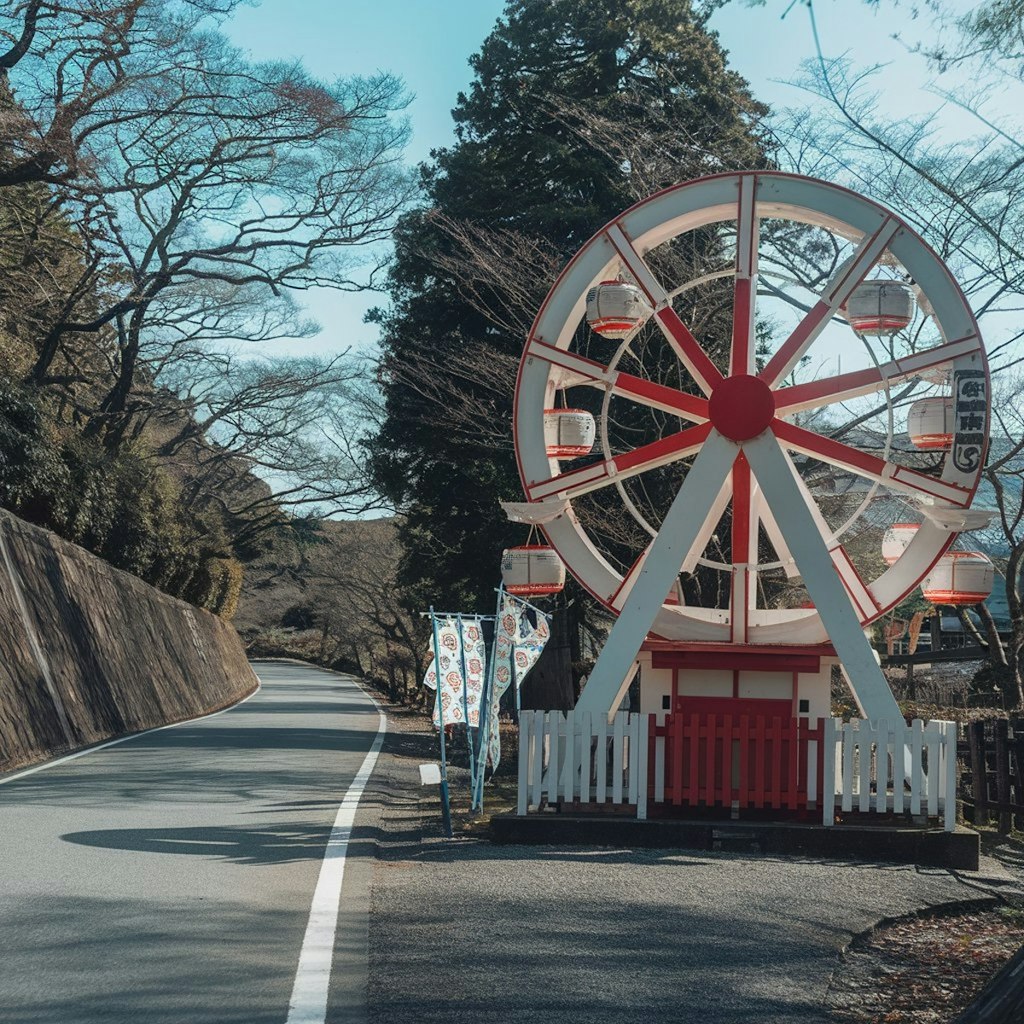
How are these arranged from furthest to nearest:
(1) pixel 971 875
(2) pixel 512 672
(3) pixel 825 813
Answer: (2) pixel 512 672 < (3) pixel 825 813 < (1) pixel 971 875

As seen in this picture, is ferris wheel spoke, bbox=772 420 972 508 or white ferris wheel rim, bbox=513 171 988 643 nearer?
ferris wheel spoke, bbox=772 420 972 508

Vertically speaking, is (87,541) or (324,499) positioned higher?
(324,499)

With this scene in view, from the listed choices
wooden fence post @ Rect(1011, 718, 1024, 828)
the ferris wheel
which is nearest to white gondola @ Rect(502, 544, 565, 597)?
the ferris wheel

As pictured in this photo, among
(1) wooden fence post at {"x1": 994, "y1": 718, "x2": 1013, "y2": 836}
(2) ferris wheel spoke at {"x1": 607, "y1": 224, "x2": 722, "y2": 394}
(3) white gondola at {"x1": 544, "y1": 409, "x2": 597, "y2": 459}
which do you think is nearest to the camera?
(1) wooden fence post at {"x1": 994, "y1": 718, "x2": 1013, "y2": 836}

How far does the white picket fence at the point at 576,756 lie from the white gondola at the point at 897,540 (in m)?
4.07

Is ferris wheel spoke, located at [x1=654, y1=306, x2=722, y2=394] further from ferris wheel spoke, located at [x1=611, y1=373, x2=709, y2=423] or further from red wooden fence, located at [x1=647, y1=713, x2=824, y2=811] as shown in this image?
red wooden fence, located at [x1=647, y1=713, x2=824, y2=811]

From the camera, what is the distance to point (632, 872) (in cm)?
886

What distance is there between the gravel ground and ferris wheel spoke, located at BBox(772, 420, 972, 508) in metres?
4.01

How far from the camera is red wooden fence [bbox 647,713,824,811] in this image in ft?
35.2

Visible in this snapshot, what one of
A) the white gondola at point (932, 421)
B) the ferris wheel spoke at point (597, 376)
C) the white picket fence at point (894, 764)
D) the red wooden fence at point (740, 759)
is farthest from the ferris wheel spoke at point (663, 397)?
the white picket fence at point (894, 764)

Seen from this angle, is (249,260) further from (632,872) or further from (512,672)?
(632,872)

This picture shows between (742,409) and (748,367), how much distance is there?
31.8 inches

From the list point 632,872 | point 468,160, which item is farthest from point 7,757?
point 468,160

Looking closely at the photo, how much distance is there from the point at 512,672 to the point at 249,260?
16331 millimetres
